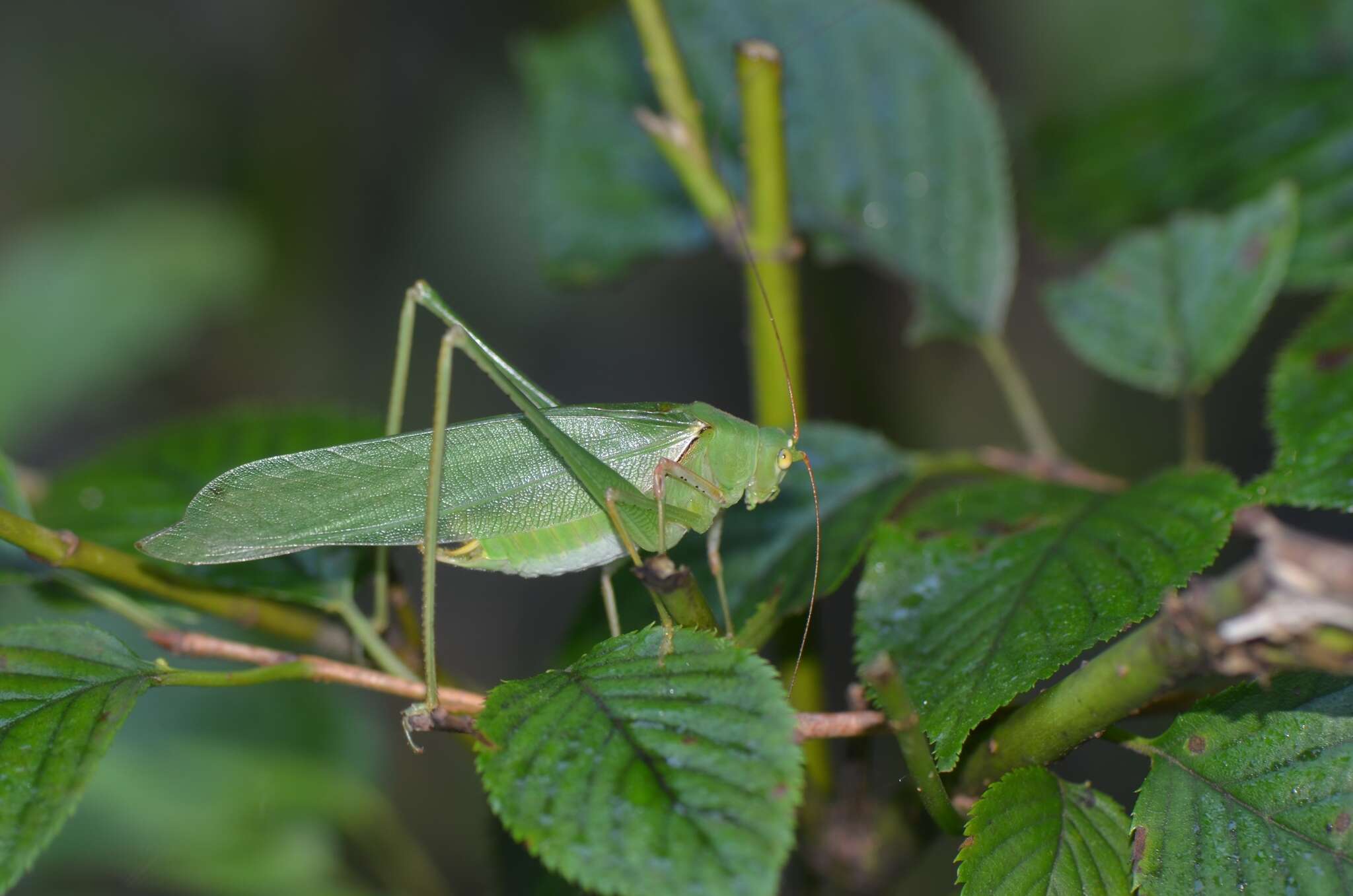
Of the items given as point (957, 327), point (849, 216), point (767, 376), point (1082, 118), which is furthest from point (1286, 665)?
point (1082, 118)

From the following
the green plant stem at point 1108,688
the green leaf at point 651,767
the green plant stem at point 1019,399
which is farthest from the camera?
the green plant stem at point 1019,399

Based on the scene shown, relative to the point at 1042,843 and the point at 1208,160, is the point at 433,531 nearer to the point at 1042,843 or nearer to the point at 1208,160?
the point at 1042,843

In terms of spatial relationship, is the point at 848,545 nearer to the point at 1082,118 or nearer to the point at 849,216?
the point at 849,216

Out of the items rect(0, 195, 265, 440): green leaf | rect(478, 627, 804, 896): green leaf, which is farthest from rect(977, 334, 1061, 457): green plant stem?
rect(0, 195, 265, 440): green leaf

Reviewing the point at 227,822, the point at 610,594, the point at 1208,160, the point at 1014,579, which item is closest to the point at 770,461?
the point at 610,594

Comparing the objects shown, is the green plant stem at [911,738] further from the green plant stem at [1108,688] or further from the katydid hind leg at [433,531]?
the katydid hind leg at [433,531]

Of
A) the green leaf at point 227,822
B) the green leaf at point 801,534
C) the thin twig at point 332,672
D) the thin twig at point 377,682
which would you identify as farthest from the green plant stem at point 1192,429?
the green leaf at point 227,822

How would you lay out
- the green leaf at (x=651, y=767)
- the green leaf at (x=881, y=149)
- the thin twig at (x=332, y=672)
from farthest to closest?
the green leaf at (x=881, y=149), the thin twig at (x=332, y=672), the green leaf at (x=651, y=767)
